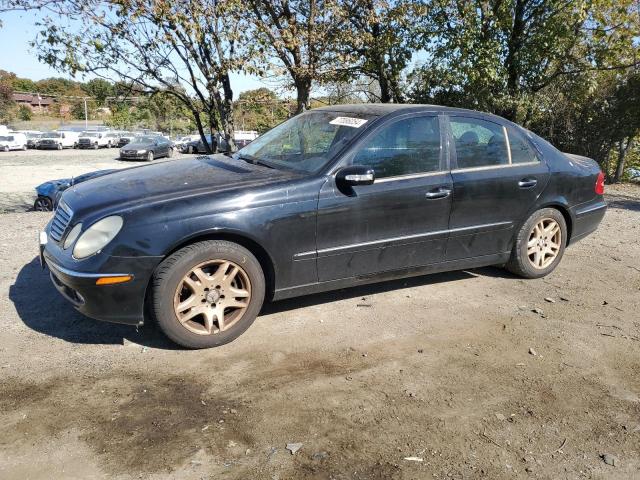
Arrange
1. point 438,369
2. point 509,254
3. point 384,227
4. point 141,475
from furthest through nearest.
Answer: point 509,254, point 384,227, point 438,369, point 141,475

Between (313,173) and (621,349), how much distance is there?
8.35 feet

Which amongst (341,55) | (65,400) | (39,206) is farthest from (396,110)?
(39,206)

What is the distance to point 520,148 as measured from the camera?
4.82 meters

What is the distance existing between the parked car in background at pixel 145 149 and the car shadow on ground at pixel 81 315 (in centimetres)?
3023

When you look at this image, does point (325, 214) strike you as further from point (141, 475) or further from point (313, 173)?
point (141, 475)

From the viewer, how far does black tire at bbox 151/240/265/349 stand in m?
3.38

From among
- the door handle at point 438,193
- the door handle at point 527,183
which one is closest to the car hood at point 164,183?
the door handle at point 438,193

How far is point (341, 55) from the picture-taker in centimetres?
960

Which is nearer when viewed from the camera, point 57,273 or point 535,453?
point 535,453

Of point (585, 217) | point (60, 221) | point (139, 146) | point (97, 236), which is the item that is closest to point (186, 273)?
point (97, 236)

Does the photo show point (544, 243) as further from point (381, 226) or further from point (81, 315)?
point (81, 315)

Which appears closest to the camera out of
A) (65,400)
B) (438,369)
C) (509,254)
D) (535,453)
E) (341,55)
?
(535,453)

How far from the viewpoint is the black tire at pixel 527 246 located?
16.0 feet

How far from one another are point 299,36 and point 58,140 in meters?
40.2
